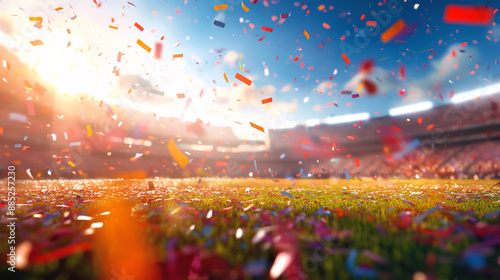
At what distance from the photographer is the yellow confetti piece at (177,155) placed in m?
35.0

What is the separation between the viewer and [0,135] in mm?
16984

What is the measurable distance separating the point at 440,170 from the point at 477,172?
322cm

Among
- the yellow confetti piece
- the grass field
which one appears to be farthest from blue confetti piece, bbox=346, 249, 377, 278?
the yellow confetti piece

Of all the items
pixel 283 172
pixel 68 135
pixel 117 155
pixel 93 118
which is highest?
pixel 93 118

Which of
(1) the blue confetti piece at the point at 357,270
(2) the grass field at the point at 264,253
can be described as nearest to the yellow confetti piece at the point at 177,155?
(2) the grass field at the point at 264,253

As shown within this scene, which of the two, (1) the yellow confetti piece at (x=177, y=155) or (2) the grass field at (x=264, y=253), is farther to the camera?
(1) the yellow confetti piece at (x=177, y=155)

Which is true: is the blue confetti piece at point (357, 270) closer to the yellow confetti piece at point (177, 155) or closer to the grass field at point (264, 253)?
the grass field at point (264, 253)

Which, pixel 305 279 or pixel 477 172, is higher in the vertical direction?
pixel 305 279

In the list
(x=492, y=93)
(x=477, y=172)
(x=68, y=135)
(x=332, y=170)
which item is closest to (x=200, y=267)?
(x=68, y=135)

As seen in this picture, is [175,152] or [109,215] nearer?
[109,215]

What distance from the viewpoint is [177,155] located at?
3697cm

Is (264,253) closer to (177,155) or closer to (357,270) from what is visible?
(357,270)

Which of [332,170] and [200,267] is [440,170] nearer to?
[332,170]

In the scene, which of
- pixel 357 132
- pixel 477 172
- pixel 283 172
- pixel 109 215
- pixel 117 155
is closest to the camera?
pixel 109 215
